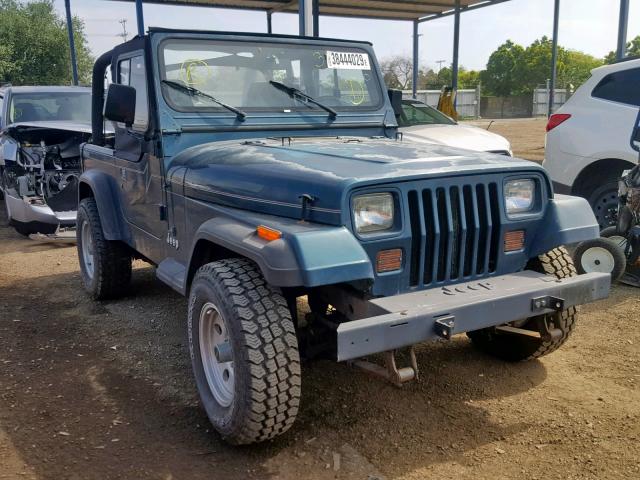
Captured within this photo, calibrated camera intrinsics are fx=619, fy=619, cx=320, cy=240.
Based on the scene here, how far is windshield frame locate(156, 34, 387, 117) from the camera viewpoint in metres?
3.89

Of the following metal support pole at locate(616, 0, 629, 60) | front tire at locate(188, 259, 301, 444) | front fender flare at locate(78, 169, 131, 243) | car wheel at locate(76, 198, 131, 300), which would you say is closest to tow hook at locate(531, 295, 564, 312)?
front tire at locate(188, 259, 301, 444)

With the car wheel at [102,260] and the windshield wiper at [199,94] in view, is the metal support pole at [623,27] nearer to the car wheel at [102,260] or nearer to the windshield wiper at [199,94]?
the windshield wiper at [199,94]

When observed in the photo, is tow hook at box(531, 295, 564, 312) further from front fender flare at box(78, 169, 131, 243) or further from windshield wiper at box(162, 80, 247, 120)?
front fender flare at box(78, 169, 131, 243)

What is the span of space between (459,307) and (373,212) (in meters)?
0.57

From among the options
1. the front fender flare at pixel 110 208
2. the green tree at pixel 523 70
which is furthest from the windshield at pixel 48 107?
the green tree at pixel 523 70

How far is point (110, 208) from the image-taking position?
4898 millimetres

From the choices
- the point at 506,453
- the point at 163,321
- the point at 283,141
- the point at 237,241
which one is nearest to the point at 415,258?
the point at 237,241

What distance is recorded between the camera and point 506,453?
2.92 meters

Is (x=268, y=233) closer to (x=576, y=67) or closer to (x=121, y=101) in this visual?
(x=121, y=101)

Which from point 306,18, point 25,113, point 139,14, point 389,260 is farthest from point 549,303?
point 139,14

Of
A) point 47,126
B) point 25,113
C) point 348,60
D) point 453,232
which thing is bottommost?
point 453,232

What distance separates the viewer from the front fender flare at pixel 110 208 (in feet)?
16.0

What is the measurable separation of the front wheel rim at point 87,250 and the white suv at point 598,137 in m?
4.76

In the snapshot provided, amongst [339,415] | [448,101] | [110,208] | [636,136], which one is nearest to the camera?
[339,415]
